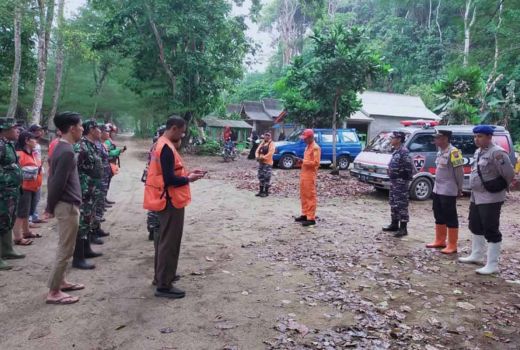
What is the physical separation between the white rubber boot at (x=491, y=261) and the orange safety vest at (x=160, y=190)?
4.08 m

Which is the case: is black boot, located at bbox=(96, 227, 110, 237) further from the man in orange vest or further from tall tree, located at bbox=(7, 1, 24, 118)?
tall tree, located at bbox=(7, 1, 24, 118)

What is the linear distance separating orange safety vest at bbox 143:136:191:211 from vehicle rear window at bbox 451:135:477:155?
378 inches

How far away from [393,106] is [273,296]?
25290 mm

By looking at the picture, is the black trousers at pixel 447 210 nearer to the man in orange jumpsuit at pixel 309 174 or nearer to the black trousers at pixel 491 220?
the black trousers at pixel 491 220

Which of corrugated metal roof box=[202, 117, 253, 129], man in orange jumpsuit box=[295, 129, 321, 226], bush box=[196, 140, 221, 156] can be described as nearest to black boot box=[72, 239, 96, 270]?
man in orange jumpsuit box=[295, 129, 321, 226]

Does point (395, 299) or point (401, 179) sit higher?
point (401, 179)

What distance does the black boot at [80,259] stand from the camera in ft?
17.0

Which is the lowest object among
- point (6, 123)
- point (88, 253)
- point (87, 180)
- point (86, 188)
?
point (88, 253)

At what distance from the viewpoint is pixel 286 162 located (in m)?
17.9

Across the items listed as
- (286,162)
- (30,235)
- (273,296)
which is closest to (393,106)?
(286,162)

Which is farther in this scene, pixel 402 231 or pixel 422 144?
pixel 422 144

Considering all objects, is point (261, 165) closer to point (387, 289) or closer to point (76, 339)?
point (387, 289)

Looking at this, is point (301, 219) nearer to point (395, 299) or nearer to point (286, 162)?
point (395, 299)

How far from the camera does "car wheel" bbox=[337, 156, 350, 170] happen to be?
1816 centimetres
